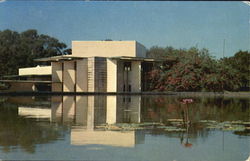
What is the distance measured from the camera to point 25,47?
128 ft

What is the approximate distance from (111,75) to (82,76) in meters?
2.20

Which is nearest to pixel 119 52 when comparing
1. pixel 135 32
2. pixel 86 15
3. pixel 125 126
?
pixel 135 32

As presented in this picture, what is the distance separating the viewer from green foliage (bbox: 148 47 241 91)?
27.1 m

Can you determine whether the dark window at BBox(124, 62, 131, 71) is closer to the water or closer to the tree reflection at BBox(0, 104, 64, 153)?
the water

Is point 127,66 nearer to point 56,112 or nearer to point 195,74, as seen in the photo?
point 195,74

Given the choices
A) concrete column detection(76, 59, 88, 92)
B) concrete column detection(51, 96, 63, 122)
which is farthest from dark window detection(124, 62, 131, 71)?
concrete column detection(51, 96, 63, 122)

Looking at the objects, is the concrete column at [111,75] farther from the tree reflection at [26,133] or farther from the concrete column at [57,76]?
the tree reflection at [26,133]

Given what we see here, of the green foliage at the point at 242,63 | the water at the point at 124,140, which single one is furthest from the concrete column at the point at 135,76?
the water at the point at 124,140

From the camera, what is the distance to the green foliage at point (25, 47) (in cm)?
3641

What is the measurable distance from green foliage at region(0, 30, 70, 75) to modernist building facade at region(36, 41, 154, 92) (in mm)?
5944

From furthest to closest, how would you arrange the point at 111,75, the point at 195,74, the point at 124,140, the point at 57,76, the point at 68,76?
1. the point at 57,76
2. the point at 68,76
3. the point at 111,75
4. the point at 195,74
5. the point at 124,140

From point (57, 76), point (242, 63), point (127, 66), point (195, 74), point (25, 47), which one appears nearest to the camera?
point (195, 74)

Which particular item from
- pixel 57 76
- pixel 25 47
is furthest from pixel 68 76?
pixel 25 47

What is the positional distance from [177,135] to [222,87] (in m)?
21.8
